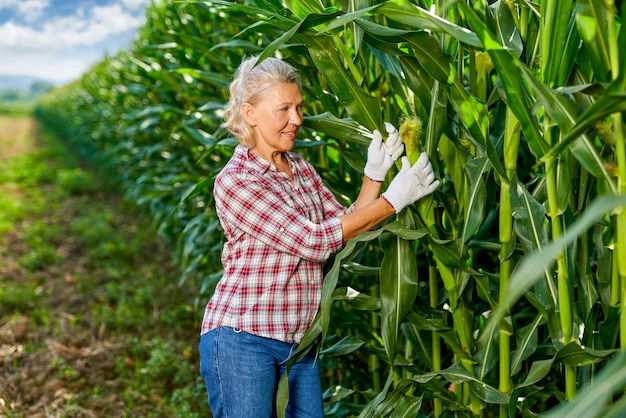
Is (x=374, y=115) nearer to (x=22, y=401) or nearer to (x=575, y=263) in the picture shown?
(x=575, y=263)

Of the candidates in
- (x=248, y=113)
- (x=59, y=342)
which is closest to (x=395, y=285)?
(x=248, y=113)

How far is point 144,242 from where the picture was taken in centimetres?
629

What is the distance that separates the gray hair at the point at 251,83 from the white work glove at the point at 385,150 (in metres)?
0.32

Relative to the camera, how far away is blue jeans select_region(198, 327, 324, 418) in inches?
73.5

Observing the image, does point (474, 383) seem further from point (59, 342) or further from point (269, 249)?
point (59, 342)

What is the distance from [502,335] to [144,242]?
5.06 meters

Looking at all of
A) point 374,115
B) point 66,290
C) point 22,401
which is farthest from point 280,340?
point 66,290

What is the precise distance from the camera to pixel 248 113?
192 cm

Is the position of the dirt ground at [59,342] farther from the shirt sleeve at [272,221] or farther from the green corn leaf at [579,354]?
the green corn leaf at [579,354]

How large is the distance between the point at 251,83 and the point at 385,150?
1.41 ft

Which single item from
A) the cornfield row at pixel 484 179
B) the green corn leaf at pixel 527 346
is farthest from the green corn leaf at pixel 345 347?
the green corn leaf at pixel 527 346

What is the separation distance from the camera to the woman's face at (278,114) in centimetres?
186

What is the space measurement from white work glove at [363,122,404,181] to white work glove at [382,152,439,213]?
0.08 metres

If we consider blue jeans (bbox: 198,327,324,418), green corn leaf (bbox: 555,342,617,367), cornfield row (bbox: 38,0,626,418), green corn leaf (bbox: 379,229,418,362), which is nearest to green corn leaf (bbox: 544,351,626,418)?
cornfield row (bbox: 38,0,626,418)
